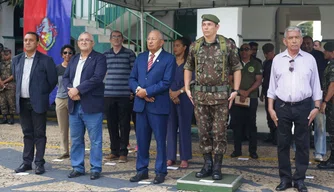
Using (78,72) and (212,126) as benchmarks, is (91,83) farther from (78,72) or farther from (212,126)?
(212,126)

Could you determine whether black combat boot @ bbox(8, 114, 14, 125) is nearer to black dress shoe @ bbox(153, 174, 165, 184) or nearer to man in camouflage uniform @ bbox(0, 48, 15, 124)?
man in camouflage uniform @ bbox(0, 48, 15, 124)

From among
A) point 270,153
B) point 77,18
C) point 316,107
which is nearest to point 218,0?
point 270,153

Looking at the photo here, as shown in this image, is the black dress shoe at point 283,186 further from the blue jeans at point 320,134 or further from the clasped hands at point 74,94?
the clasped hands at point 74,94

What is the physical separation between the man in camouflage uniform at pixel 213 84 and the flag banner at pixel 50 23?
12.4ft

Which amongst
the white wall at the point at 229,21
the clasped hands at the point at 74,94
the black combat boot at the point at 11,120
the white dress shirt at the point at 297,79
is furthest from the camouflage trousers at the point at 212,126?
the black combat boot at the point at 11,120

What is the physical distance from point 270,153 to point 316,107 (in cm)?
246

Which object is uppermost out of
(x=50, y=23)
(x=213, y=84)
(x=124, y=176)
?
(x=50, y=23)

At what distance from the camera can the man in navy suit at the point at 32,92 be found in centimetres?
648

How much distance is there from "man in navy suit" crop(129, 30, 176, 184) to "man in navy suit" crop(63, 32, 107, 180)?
492 millimetres

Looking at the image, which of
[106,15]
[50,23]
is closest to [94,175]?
[50,23]

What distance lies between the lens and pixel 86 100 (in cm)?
618

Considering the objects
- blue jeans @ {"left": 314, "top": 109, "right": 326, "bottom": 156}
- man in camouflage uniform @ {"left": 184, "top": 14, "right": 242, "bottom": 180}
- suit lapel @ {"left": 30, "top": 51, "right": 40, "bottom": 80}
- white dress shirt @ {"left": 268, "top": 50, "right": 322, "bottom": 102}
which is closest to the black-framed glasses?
white dress shirt @ {"left": 268, "top": 50, "right": 322, "bottom": 102}

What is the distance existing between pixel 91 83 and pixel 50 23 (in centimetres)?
337

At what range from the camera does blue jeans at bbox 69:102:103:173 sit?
6266 millimetres
